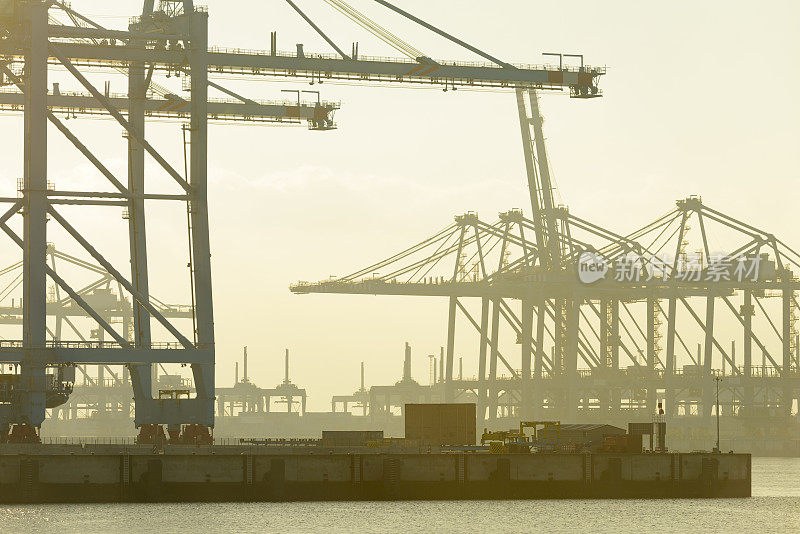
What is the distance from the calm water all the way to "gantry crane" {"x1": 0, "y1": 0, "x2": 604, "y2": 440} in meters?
6.31

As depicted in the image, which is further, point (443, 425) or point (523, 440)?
point (443, 425)

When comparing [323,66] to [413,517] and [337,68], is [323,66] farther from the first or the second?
[413,517]

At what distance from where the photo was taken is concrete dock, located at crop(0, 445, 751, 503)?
71.9 meters

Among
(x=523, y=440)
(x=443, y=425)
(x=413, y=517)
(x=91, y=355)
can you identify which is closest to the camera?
(x=413, y=517)

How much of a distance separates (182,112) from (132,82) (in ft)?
12.5

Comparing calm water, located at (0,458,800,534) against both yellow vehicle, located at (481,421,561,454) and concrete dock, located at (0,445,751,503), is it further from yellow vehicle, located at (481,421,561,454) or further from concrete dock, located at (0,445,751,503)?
yellow vehicle, located at (481,421,561,454)

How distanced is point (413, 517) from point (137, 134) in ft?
77.5

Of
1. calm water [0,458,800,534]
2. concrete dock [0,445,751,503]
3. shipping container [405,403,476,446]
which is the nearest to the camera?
calm water [0,458,800,534]

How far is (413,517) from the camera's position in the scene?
6831 cm

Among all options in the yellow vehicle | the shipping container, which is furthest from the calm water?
the shipping container

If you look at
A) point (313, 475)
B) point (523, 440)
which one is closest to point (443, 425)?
point (523, 440)

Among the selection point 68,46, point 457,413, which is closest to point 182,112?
point 68,46

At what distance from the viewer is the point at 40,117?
72688mm

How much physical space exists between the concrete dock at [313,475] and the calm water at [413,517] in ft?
3.02
